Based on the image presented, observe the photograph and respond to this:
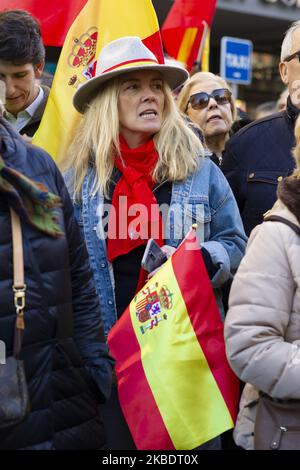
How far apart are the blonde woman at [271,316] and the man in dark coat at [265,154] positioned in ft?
4.46

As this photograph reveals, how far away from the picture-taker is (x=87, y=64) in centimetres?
438

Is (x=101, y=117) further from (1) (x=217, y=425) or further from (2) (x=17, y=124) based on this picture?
(1) (x=217, y=425)

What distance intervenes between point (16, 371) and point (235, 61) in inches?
388

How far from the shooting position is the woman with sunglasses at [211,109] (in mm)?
5102

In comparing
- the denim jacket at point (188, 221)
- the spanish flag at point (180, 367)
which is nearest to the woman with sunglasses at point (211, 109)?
the denim jacket at point (188, 221)

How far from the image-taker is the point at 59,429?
2562 mm

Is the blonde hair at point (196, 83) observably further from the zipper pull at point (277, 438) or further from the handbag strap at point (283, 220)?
the zipper pull at point (277, 438)

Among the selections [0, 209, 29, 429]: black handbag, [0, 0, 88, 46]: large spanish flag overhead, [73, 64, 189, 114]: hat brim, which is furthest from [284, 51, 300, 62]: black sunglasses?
[0, 209, 29, 429]: black handbag

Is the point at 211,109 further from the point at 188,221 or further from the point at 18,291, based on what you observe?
the point at 18,291

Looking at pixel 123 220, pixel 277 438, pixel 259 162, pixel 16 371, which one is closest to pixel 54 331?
pixel 16 371

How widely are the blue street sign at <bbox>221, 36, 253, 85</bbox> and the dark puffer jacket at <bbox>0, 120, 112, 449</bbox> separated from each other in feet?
29.5

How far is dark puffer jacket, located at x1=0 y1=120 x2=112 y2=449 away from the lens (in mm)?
2473
